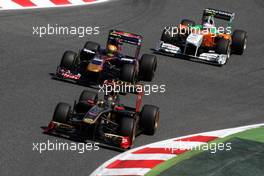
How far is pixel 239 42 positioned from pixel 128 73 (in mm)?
6228

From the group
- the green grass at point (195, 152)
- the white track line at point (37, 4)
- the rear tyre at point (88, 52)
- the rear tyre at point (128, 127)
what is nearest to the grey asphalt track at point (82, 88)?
the white track line at point (37, 4)

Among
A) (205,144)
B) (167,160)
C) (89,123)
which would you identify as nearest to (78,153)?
(89,123)

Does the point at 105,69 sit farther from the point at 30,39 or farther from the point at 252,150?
the point at 252,150

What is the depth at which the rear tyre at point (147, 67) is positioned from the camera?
23.1m

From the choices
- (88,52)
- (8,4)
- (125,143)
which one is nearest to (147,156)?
(125,143)

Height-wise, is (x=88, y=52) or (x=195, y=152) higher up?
(x=88, y=52)

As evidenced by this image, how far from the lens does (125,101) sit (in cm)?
2125

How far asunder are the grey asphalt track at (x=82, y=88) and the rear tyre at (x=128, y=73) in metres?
0.85

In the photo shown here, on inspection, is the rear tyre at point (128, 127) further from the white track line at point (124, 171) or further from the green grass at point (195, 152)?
the white track line at point (124, 171)

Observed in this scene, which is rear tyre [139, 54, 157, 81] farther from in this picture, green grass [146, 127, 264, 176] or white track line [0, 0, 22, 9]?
white track line [0, 0, 22, 9]

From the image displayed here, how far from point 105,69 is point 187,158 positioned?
577cm

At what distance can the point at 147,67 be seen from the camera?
2309 centimetres

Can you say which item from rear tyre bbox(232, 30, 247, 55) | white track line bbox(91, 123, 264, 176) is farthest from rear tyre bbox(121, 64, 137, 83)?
rear tyre bbox(232, 30, 247, 55)

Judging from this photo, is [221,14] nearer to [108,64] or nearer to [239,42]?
[239,42]
